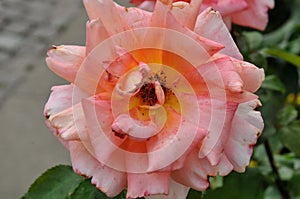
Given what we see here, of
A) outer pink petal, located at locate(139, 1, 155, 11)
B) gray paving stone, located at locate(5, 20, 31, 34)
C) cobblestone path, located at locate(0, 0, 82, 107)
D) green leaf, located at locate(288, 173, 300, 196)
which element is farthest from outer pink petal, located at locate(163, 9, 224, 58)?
gray paving stone, located at locate(5, 20, 31, 34)

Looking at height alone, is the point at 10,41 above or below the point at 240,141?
below

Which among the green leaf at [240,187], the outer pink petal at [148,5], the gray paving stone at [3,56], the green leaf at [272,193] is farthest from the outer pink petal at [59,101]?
the gray paving stone at [3,56]

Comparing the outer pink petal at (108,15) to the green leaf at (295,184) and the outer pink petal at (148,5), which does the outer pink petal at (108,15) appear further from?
the green leaf at (295,184)

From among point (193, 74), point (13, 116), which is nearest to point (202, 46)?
point (193, 74)

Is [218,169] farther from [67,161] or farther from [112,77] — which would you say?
[67,161]

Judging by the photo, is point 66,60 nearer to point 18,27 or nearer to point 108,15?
point 108,15

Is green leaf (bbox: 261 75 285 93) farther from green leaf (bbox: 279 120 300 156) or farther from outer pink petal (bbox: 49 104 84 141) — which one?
outer pink petal (bbox: 49 104 84 141)

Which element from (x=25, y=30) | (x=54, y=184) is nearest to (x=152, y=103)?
(x=54, y=184)
